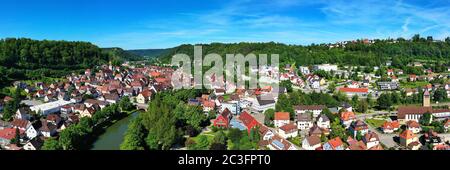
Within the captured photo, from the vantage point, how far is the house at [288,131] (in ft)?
24.6

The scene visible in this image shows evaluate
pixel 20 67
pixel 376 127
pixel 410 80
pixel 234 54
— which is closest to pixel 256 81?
pixel 410 80

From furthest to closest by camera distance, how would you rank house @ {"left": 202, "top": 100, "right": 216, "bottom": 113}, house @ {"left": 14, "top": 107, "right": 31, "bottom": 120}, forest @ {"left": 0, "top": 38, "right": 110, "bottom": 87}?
1. forest @ {"left": 0, "top": 38, "right": 110, "bottom": 87}
2. house @ {"left": 202, "top": 100, "right": 216, "bottom": 113}
3. house @ {"left": 14, "top": 107, "right": 31, "bottom": 120}

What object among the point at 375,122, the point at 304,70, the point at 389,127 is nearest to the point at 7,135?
the point at 389,127

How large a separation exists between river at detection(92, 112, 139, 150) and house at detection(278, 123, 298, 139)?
3.05 m

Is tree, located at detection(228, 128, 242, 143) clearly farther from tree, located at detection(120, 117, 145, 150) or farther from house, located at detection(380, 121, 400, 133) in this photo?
house, located at detection(380, 121, 400, 133)

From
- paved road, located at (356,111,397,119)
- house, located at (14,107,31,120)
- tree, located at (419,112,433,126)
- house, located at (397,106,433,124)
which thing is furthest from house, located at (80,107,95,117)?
tree, located at (419,112,433,126)

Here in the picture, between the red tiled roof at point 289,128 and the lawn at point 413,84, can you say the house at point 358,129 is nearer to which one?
the red tiled roof at point 289,128

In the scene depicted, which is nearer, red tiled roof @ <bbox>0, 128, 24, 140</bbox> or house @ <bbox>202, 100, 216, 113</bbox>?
red tiled roof @ <bbox>0, 128, 24, 140</bbox>

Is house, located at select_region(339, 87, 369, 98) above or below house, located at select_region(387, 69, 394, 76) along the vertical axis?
below

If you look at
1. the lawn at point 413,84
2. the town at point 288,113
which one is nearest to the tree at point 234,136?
the town at point 288,113

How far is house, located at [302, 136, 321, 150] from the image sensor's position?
21.9 feet

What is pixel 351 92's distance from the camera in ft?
44.2

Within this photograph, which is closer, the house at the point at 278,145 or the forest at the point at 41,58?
the house at the point at 278,145
